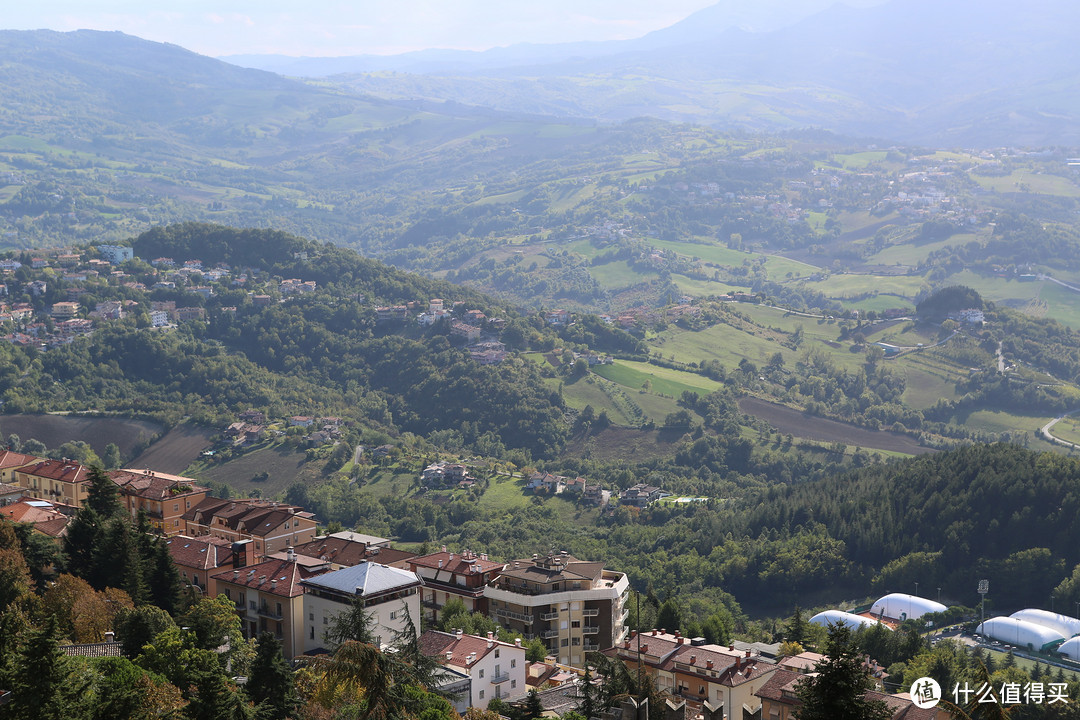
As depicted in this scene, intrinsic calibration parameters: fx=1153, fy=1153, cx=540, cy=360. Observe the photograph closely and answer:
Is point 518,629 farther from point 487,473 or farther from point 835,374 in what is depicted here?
point 835,374

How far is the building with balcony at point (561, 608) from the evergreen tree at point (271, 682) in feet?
63.6

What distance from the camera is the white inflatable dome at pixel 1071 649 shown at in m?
64.8

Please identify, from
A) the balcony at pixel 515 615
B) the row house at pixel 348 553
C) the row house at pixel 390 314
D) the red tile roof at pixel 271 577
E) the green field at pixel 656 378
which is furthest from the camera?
the row house at pixel 390 314

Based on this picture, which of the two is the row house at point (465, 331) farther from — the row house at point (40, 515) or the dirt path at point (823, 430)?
the row house at point (40, 515)

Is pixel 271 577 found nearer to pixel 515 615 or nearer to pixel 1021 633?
pixel 515 615

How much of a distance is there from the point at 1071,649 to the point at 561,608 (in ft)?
107

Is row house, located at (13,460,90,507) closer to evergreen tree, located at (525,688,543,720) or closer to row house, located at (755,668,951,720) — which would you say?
evergreen tree, located at (525,688,543,720)

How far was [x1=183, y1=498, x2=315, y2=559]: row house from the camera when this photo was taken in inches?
2147

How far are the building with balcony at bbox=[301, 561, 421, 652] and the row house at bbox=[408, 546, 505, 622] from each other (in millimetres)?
7541

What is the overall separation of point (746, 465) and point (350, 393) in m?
47.0

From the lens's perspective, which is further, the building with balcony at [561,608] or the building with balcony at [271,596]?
the building with balcony at [561,608]

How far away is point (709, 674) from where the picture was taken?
1638 inches

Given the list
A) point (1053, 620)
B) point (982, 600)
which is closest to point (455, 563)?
point (982, 600)

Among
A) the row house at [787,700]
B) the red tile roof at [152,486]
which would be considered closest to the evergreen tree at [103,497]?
the red tile roof at [152,486]
